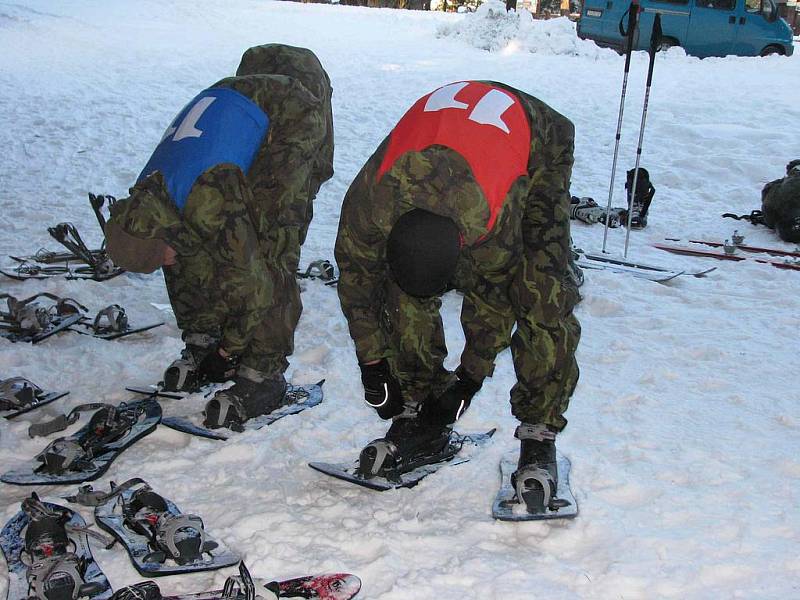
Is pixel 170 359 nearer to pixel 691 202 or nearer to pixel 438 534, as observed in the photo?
pixel 438 534

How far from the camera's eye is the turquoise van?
1505 cm

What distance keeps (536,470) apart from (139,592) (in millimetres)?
1317

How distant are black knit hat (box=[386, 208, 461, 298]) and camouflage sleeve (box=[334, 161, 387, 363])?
0.21m

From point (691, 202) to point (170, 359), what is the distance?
5416 millimetres

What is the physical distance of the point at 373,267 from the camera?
2.78m

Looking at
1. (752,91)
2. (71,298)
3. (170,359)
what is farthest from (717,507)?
(752,91)

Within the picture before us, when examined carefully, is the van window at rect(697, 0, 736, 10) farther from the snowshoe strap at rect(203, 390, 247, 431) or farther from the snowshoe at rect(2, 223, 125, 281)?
the snowshoe strap at rect(203, 390, 247, 431)

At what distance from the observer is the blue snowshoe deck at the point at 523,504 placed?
2.74 meters

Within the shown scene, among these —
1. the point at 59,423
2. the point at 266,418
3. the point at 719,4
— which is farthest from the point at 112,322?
the point at 719,4

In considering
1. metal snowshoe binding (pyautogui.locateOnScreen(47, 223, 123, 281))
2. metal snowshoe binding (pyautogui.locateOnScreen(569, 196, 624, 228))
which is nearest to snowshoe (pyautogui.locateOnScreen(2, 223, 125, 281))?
metal snowshoe binding (pyautogui.locateOnScreen(47, 223, 123, 281))

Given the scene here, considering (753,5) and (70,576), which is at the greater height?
(753,5)

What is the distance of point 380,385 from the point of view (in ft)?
9.69

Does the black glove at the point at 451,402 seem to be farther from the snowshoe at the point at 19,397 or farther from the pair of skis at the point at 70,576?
the snowshoe at the point at 19,397

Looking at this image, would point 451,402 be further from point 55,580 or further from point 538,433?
point 55,580
